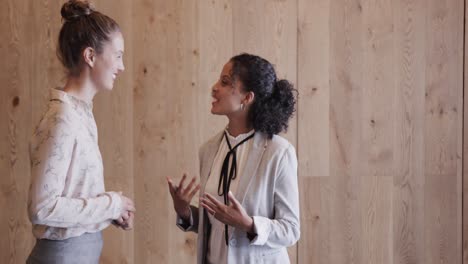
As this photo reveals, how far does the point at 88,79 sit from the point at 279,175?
2.27ft

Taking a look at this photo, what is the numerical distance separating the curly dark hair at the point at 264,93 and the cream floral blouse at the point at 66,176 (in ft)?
1.79

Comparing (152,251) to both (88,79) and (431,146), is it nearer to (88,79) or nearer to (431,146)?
(88,79)

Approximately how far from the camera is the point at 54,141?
1380 mm

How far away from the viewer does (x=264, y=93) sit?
5.82ft

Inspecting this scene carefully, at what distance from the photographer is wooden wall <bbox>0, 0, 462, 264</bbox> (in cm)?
250

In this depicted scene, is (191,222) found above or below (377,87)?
below

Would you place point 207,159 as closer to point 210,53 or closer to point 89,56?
point 89,56

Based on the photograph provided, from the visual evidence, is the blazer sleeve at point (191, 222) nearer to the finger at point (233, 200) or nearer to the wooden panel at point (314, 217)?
the finger at point (233, 200)

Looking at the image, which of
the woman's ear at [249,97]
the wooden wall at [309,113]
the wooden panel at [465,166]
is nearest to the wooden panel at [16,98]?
the wooden wall at [309,113]

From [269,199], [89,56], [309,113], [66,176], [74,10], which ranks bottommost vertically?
[269,199]

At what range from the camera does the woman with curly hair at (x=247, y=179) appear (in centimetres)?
165

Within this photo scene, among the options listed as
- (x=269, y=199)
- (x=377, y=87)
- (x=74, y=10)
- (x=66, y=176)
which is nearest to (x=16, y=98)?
(x=74, y=10)

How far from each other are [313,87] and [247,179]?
111cm

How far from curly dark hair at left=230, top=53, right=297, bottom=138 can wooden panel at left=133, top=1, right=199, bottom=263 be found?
814 mm
